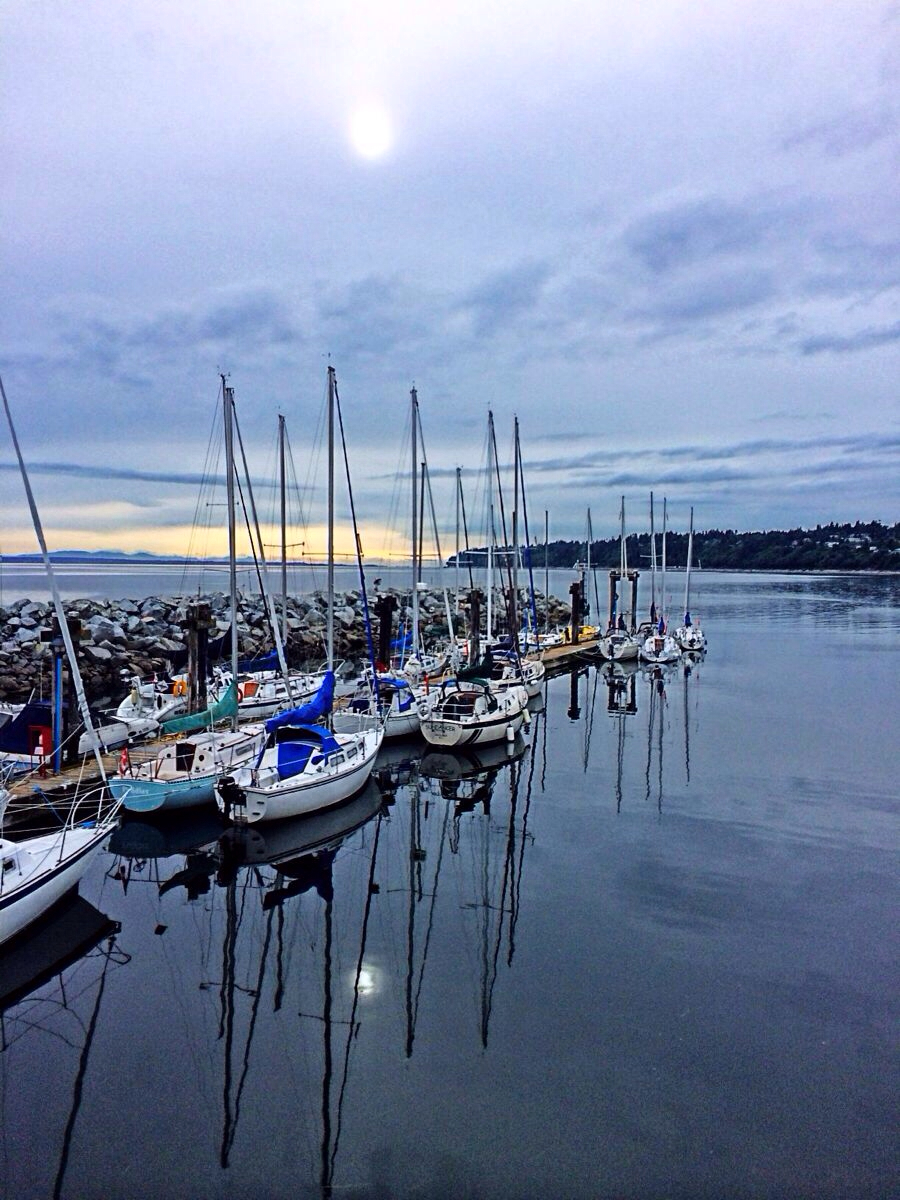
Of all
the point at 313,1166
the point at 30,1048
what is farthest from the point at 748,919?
the point at 30,1048

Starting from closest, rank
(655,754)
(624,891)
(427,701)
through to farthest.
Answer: (624,891) < (655,754) < (427,701)

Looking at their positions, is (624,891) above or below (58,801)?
below

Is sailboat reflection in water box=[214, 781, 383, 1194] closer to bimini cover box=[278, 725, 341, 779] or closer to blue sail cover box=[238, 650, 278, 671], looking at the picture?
bimini cover box=[278, 725, 341, 779]

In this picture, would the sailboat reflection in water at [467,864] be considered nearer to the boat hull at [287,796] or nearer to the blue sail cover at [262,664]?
the boat hull at [287,796]

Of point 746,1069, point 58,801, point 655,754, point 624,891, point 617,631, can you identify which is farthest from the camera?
point 617,631

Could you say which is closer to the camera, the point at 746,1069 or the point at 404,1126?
the point at 404,1126

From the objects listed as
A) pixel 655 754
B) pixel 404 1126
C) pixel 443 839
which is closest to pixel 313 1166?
pixel 404 1126

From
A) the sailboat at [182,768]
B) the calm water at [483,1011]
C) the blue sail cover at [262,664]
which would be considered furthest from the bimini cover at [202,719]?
the blue sail cover at [262,664]

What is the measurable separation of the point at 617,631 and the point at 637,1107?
48.8 m

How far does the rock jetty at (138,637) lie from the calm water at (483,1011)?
17.7 metres

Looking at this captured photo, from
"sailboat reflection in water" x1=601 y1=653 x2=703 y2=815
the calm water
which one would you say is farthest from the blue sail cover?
"sailboat reflection in water" x1=601 y1=653 x2=703 y2=815

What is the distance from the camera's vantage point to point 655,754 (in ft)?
93.4

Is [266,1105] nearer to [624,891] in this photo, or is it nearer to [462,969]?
[462,969]

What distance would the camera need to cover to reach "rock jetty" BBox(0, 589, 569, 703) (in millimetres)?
40375
